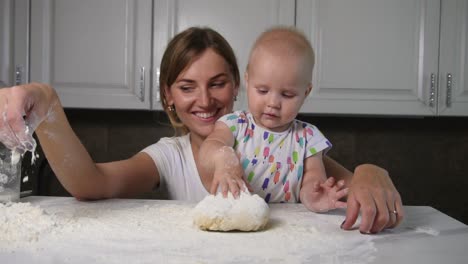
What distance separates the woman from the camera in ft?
2.55

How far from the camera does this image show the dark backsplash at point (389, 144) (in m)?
2.12

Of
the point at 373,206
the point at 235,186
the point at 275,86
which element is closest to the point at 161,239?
the point at 235,186

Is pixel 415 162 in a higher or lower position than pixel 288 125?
lower

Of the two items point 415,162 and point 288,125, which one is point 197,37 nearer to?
point 288,125

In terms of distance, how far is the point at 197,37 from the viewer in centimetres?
118

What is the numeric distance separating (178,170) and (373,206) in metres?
0.65

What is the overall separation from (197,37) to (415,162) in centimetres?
142

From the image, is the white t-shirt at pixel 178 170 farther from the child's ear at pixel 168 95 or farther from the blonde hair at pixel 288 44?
the blonde hair at pixel 288 44

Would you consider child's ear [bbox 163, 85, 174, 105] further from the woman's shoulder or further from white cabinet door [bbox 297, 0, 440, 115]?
white cabinet door [bbox 297, 0, 440, 115]

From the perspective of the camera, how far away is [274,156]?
923 mm

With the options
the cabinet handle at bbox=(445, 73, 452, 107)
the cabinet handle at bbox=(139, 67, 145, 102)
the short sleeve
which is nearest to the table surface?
the short sleeve

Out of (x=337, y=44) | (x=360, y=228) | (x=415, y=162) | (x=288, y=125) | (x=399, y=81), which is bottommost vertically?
(x=415, y=162)

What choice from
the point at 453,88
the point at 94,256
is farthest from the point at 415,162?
the point at 94,256

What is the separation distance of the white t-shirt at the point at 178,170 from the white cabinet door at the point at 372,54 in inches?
27.8
